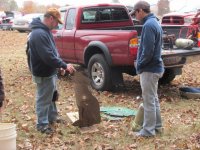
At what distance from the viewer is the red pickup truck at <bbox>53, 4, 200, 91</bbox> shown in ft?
27.9

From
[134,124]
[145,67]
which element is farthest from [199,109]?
[145,67]

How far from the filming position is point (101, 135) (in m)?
6.28

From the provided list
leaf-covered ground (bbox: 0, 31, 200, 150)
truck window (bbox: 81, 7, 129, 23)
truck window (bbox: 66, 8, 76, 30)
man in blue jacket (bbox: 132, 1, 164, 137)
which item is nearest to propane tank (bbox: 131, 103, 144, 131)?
leaf-covered ground (bbox: 0, 31, 200, 150)

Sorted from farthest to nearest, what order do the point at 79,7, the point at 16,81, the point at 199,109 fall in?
the point at 16,81, the point at 79,7, the point at 199,109

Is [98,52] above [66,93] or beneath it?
above

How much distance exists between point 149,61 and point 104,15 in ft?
16.2

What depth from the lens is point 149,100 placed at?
597 centimetres

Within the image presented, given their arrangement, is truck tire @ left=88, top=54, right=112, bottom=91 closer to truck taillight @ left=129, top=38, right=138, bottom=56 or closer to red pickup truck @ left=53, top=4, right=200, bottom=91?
red pickup truck @ left=53, top=4, right=200, bottom=91

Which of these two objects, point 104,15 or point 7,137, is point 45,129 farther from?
point 104,15

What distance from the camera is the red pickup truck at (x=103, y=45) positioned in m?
8.52

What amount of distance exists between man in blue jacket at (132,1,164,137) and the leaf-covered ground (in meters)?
0.29

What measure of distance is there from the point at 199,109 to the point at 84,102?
2.43 m

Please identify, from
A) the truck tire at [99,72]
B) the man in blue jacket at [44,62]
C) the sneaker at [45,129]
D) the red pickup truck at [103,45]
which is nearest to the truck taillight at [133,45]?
the red pickup truck at [103,45]

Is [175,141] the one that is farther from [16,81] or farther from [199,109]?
[16,81]
